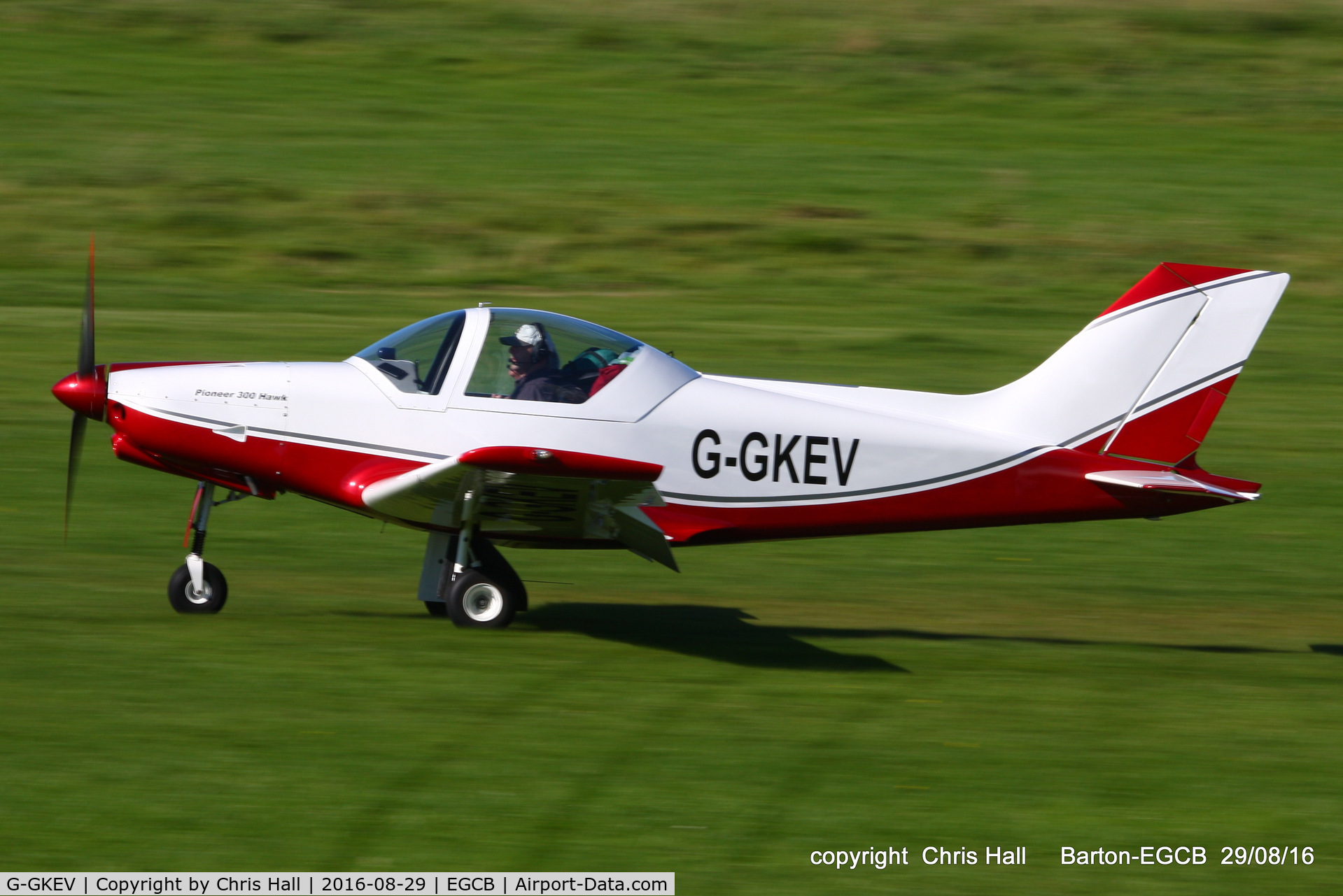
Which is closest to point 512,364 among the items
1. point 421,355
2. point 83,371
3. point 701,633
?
point 421,355

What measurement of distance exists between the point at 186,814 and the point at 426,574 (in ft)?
11.3

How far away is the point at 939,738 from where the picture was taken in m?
7.26

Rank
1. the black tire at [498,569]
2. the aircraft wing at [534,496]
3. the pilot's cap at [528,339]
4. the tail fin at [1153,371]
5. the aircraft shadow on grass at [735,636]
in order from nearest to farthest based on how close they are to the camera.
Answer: the aircraft wing at [534,496], the pilot's cap at [528,339], the aircraft shadow on grass at [735,636], the tail fin at [1153,371], the black tire at [498,569]

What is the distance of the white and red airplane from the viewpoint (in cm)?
856

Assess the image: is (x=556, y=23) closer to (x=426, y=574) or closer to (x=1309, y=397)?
(x=1309, y=397)

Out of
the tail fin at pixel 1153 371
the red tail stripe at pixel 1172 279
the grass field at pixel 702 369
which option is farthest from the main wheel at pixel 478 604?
the red tail stripe at pixel 1172 279

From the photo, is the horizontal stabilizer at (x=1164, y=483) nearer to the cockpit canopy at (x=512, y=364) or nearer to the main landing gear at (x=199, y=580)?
the cockpit canopy at (x=512, y=364)

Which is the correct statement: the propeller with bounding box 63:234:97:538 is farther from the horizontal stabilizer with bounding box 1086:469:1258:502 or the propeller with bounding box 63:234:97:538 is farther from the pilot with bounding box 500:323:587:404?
the horizontal stabilizer with bounding box 1086:469:1258:502

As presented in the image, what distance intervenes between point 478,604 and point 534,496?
40.2 inches

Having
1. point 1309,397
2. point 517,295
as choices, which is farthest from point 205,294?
point 1309,397

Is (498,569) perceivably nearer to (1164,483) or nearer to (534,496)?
(534,496)
